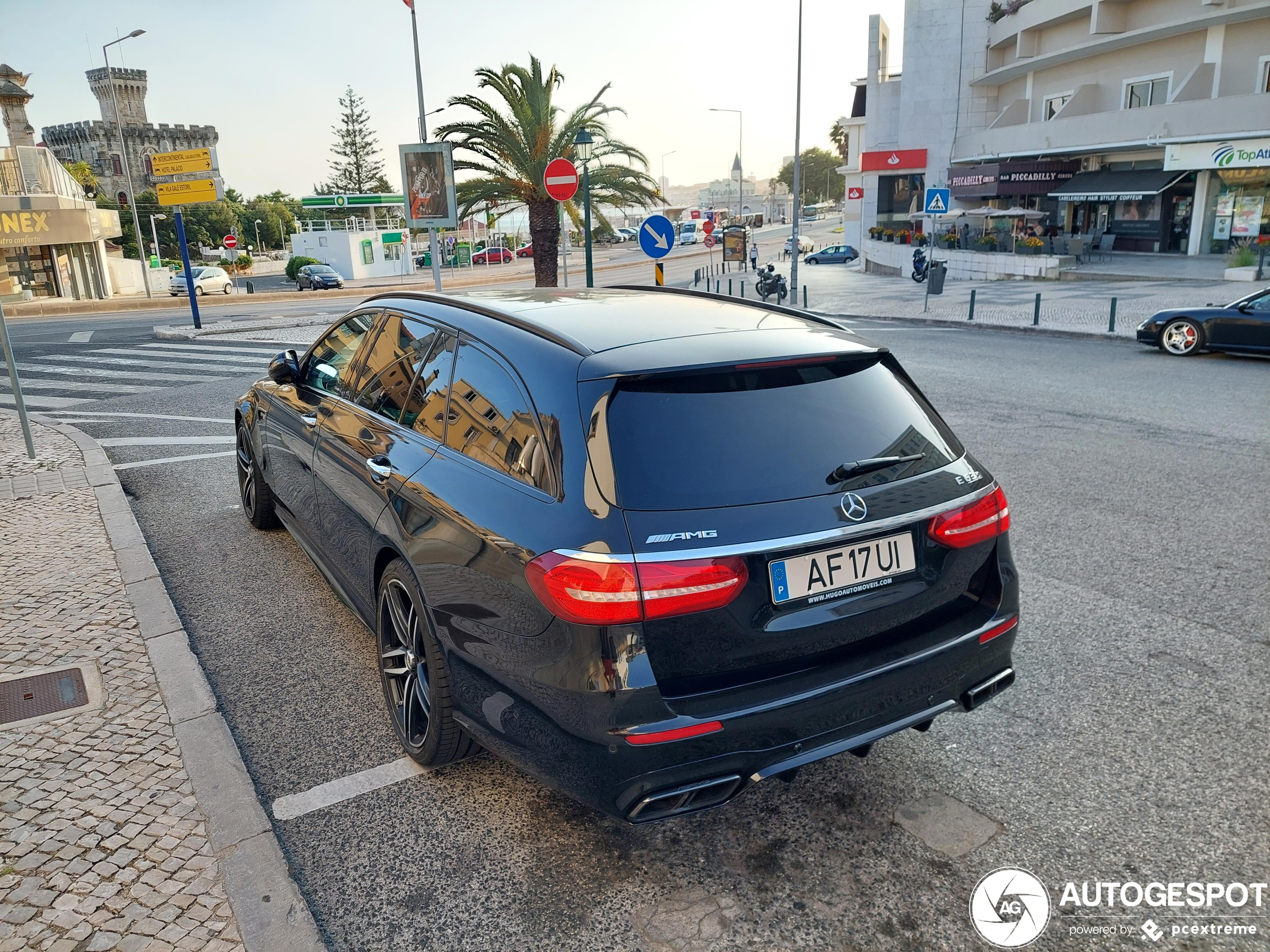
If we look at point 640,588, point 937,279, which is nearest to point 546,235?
point 937,279

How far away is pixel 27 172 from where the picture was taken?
3706cm

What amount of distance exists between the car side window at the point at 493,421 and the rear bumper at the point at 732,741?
678mm

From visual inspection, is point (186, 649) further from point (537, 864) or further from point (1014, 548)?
point (1014, 548)

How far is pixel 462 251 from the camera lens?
228 ft

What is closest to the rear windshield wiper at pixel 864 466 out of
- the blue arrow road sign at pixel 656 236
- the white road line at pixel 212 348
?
the blue arrow road sign at pixel 656 236

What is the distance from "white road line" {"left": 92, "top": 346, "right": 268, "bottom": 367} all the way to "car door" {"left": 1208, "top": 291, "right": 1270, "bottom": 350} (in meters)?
14.9

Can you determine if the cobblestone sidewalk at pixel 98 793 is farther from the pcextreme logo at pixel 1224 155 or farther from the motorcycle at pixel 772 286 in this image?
the pcextreme logo at pixel 1224 155

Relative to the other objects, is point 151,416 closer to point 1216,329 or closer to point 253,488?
point 253,488

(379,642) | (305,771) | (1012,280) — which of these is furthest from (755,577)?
(1012,280)

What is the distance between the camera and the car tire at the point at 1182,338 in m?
13.6

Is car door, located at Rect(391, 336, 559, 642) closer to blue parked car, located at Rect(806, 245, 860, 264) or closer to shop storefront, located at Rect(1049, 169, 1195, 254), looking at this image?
shop storefront, located at Rect(1049, 169, 1195, 254)

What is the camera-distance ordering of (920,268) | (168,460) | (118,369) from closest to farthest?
(168,460) < (118,369) < (920,268)

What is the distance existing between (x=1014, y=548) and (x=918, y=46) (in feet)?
170
